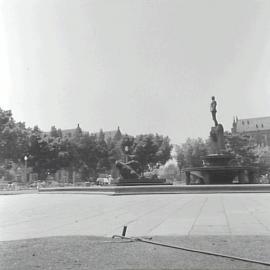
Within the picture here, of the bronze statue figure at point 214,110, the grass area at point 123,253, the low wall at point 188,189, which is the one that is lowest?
the grass area at point 123,253

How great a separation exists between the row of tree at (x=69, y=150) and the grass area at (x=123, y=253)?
6110 cm

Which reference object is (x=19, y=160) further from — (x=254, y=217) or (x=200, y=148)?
(x=254, y=217)

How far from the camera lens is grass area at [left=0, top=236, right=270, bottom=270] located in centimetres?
659

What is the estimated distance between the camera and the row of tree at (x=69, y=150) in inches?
2904

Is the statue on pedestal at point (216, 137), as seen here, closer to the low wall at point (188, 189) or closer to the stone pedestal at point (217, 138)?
the stone pedestal at point (217, 138)

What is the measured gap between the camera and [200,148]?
9350cm

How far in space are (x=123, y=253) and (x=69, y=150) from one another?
84994 millimetres

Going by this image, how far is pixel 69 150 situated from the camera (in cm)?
9144

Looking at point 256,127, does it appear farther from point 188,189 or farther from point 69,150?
point 188,189

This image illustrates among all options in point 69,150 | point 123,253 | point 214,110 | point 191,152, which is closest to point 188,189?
point 214,110

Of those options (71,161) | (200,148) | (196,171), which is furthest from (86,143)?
(196,171)

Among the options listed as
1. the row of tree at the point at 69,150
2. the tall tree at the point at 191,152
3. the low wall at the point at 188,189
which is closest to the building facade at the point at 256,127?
the tall tree at the point at 191,152

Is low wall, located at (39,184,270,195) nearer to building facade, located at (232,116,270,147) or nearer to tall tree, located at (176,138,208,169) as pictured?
tall tree, located at (176,138,208,169)

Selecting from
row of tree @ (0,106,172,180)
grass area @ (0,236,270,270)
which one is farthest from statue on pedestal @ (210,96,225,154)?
row of tree @ (0,106,172,180)
